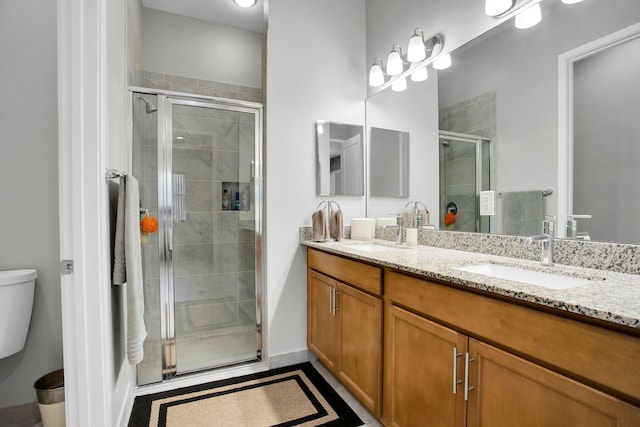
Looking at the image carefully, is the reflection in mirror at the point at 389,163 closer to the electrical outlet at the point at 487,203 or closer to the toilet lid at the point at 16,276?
the electrical outlet at the point at 487,203

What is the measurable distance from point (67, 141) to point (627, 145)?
2.06 m

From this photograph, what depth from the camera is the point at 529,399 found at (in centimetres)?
85

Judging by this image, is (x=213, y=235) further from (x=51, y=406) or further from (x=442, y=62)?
(x=442, y=62)

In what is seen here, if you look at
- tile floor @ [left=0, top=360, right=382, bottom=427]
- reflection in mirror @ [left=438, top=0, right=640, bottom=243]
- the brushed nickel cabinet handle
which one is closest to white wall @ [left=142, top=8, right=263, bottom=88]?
reflection in mirror @ [left=438, top=0, right=640, bottom=243]

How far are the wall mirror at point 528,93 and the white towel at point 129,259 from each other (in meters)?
1.74

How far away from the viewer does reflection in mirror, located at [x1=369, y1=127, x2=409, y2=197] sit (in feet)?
7.32

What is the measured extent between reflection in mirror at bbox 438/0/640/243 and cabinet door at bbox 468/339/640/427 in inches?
27.5

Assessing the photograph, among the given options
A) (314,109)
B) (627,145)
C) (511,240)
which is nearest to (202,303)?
(314,109)

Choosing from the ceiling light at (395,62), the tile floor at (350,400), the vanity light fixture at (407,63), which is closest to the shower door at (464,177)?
the vanity light fixture at (407,63)

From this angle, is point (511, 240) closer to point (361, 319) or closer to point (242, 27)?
point (361, 319)

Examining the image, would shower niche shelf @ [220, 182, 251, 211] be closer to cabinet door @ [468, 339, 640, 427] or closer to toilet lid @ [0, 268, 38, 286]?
toilet lid @ [0, 268, 38, 286]

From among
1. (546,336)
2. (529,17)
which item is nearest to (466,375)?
(546,336)

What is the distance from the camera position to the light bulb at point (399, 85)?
2199mm

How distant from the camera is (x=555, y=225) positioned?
1.33m
